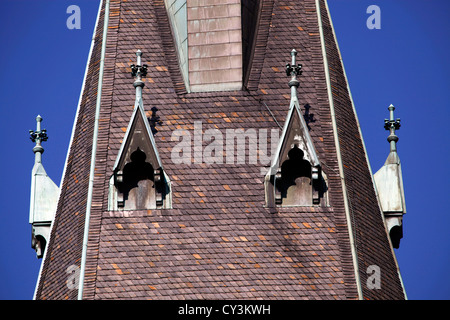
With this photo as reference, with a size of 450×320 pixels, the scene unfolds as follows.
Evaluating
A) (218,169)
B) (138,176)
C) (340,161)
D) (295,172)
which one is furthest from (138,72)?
(340,161)

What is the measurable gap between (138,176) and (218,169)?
202cm

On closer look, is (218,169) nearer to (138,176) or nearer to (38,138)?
(138,176)

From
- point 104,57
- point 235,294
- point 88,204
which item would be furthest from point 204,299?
point 104,57

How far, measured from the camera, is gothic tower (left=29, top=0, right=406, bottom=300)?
5888cm

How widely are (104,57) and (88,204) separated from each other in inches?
199

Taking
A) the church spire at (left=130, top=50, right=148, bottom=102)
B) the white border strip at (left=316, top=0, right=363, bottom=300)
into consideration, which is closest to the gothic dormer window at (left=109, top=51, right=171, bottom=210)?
the church spire at (left=130, top=50, right=148, bottom=102)

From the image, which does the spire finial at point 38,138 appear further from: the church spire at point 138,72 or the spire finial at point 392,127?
the spire finial at point 392,127

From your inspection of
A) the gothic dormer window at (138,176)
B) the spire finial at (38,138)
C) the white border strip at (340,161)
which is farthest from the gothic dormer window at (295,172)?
the spire finial at (38,138)

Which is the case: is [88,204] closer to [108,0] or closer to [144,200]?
[144,200]

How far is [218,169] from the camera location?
61156 millimetres

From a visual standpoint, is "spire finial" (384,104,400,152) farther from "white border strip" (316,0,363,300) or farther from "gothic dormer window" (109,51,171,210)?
"gothic dormer window" (109,51,171,210)

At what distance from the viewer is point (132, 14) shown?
213 feet

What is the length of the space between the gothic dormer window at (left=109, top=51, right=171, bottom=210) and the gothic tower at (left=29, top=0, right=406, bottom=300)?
3cm

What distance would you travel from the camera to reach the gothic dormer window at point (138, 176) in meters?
60.3
